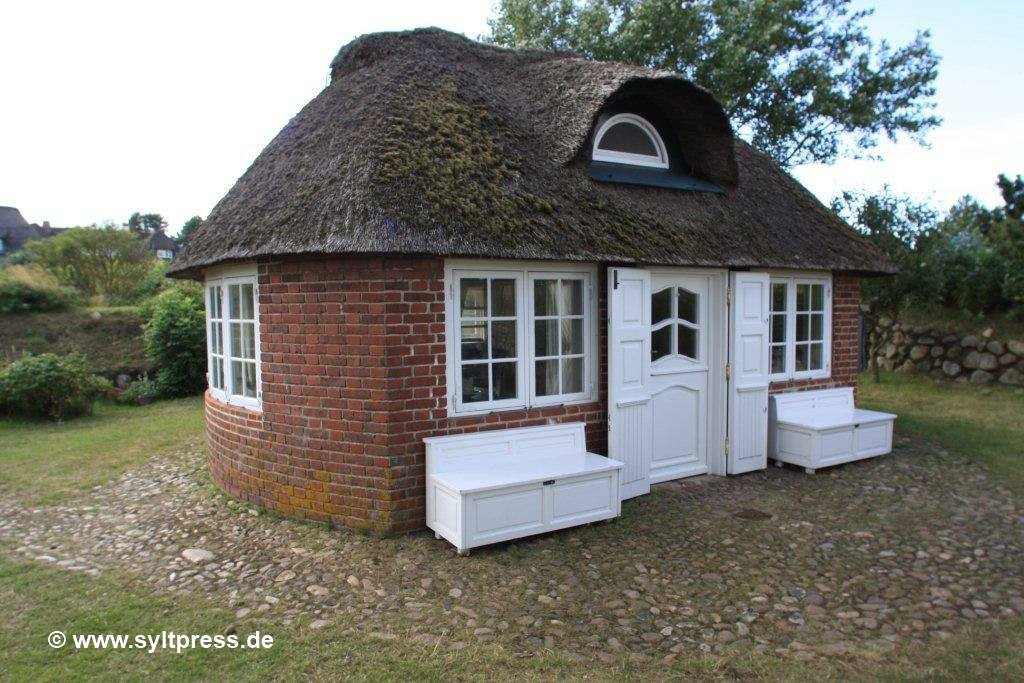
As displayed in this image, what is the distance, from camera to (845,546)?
4945mm

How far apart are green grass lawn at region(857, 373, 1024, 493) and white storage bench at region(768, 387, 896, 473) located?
47.0 inches

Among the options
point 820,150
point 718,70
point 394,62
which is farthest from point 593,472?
point 820,150

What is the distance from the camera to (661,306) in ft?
21.3

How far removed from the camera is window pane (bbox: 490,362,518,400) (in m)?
5.55

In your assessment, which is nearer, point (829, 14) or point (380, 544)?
point (380, 544)

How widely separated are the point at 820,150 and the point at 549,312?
13.6 m

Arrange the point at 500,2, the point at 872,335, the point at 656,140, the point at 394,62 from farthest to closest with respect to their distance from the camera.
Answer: the point at 500,2 < the point at 872,335 < the point at 656,140 < the point at 394,62

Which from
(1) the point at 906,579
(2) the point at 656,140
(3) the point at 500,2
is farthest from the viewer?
(3) the point at 500,2

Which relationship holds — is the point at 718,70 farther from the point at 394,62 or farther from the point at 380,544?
the point at 380,544

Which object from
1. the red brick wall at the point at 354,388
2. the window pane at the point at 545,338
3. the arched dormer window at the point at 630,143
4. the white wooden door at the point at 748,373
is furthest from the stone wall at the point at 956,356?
the red brick wall at the point at 354,388

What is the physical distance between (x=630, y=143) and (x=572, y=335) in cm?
249

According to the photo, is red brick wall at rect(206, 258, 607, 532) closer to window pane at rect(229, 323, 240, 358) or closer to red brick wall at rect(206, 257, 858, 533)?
red brick wall at rect(206, 257, 858, 533)

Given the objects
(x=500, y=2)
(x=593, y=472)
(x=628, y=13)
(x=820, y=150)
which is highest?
(x=500, y=2)

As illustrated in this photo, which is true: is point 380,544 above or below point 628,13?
below
